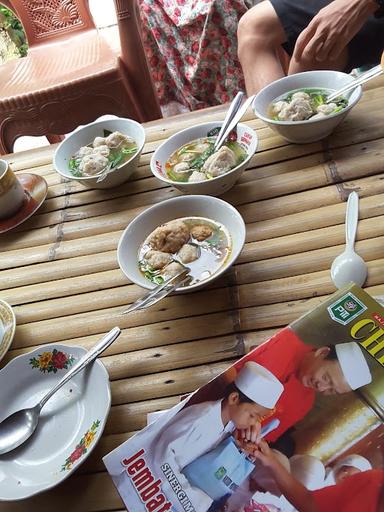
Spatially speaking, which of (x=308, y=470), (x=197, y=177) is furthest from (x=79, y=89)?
(x=308, y=470)

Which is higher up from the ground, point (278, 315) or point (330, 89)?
Result: point (330, 89)

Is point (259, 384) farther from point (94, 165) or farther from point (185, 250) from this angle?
point (94, 165)

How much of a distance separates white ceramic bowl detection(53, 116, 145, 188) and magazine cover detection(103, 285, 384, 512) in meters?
0.54

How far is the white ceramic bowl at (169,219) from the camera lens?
32.0 inches

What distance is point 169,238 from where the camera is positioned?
2.77 ft

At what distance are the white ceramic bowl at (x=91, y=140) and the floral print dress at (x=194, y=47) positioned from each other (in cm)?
108

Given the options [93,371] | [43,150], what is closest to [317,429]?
[93,371]

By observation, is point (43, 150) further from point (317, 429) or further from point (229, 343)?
point (317, 429)

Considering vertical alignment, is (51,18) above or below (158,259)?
above

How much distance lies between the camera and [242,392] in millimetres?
609

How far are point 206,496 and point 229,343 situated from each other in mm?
227

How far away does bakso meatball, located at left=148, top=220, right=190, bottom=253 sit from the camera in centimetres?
84

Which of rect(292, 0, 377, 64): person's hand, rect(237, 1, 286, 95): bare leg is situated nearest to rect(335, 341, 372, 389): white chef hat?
rect(292, 0, 377, 64): person's hand

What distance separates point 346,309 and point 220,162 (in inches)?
16.4
